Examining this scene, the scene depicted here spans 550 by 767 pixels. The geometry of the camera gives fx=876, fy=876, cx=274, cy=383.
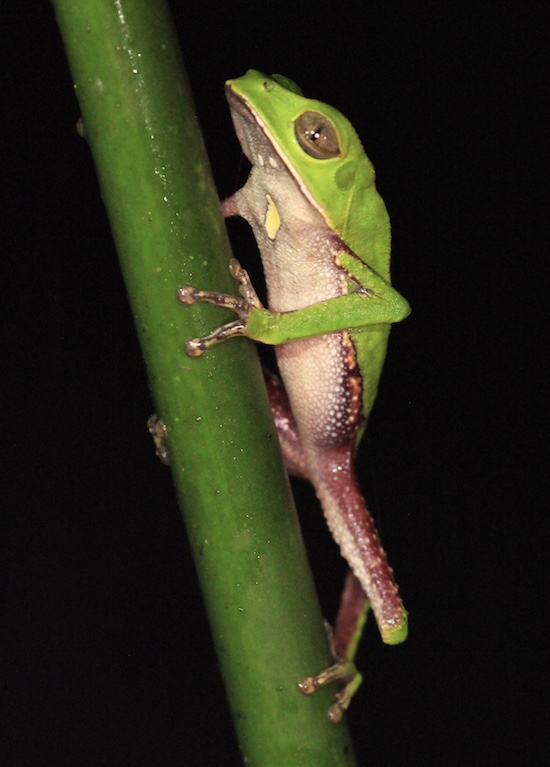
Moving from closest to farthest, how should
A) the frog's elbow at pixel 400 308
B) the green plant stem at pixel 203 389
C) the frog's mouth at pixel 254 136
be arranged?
the green plant stem at pixel 203 389 < the frog's mouth at pixel 254 136 < the frog's elbow at pixel 400 308

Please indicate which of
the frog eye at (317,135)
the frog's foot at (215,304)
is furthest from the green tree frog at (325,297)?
the frog's foot at (215,304)

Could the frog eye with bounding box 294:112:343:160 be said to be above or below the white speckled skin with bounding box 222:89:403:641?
above

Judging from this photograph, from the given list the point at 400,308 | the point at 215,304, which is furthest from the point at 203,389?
the point at 400,308

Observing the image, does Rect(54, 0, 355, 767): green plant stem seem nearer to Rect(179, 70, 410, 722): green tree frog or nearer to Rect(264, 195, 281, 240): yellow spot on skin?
Rect(179, 70, 410, 722): green tree frog

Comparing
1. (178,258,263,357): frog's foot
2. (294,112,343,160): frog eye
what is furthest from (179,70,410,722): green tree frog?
(178,258,263,357): frog's foot

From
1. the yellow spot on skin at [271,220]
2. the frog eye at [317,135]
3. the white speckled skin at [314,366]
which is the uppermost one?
the frog eye at [317,135]

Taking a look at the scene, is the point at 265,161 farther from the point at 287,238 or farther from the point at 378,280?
the point at 378,280

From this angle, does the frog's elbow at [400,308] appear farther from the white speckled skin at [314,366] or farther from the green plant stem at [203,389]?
the green plant stem at [203,389]
